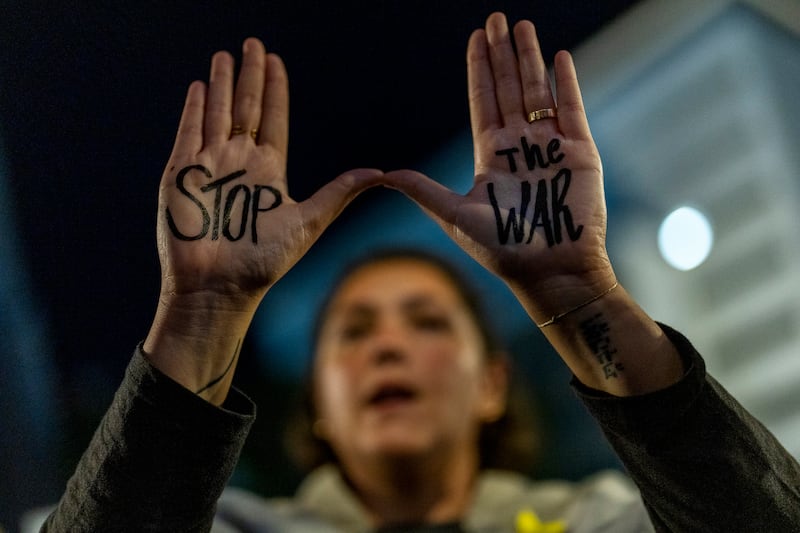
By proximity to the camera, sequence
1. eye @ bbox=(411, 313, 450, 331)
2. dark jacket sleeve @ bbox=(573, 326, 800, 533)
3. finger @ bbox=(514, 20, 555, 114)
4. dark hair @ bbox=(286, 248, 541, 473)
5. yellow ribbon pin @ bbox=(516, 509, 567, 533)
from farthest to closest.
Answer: dark hair @ bbox=(286, 248, 541, 473)
eye @ bbox=(411, 313, 450, 331)
yellow ribbon pin @ bbox=(516, 509, 567, 533)
finger @ bbox=(514, 20, 555, 114)
dark jacket sleeve @ bbox=(573, 326, 800, 533)

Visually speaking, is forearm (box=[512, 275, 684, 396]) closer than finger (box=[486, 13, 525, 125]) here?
Yes

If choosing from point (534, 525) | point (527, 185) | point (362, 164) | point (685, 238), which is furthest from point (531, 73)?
point (534, 525)

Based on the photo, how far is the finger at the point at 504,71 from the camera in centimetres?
93

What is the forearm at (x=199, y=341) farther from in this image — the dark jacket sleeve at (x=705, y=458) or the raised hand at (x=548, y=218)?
the dark jacket sleeve at (x=705, y=458)

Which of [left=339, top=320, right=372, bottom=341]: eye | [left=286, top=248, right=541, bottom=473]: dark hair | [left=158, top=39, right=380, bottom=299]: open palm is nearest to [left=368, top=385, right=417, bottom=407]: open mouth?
[left=339, top=320, right=372, bottom=341]: eye

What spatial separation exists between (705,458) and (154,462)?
58 centimetres

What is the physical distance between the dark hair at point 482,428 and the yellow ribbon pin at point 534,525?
0.23 m

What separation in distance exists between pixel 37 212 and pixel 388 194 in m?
0.72

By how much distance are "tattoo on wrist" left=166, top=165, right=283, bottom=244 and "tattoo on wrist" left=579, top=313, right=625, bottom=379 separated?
418mm

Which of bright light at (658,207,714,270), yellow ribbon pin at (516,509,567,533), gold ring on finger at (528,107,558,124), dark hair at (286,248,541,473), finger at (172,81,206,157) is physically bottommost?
yellow ribbon pin at (516,509,567,533)

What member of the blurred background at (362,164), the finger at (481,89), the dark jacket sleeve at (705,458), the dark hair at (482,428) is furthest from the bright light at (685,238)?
the dark jacket sleeve at (705,458)

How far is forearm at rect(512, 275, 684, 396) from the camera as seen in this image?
30.4 inches

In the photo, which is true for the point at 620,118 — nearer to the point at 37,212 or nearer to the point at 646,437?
the point at 646,437

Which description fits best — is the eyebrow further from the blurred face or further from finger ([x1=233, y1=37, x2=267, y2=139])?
finger ([x1=233, y1=37, x2=267, y2=139])
